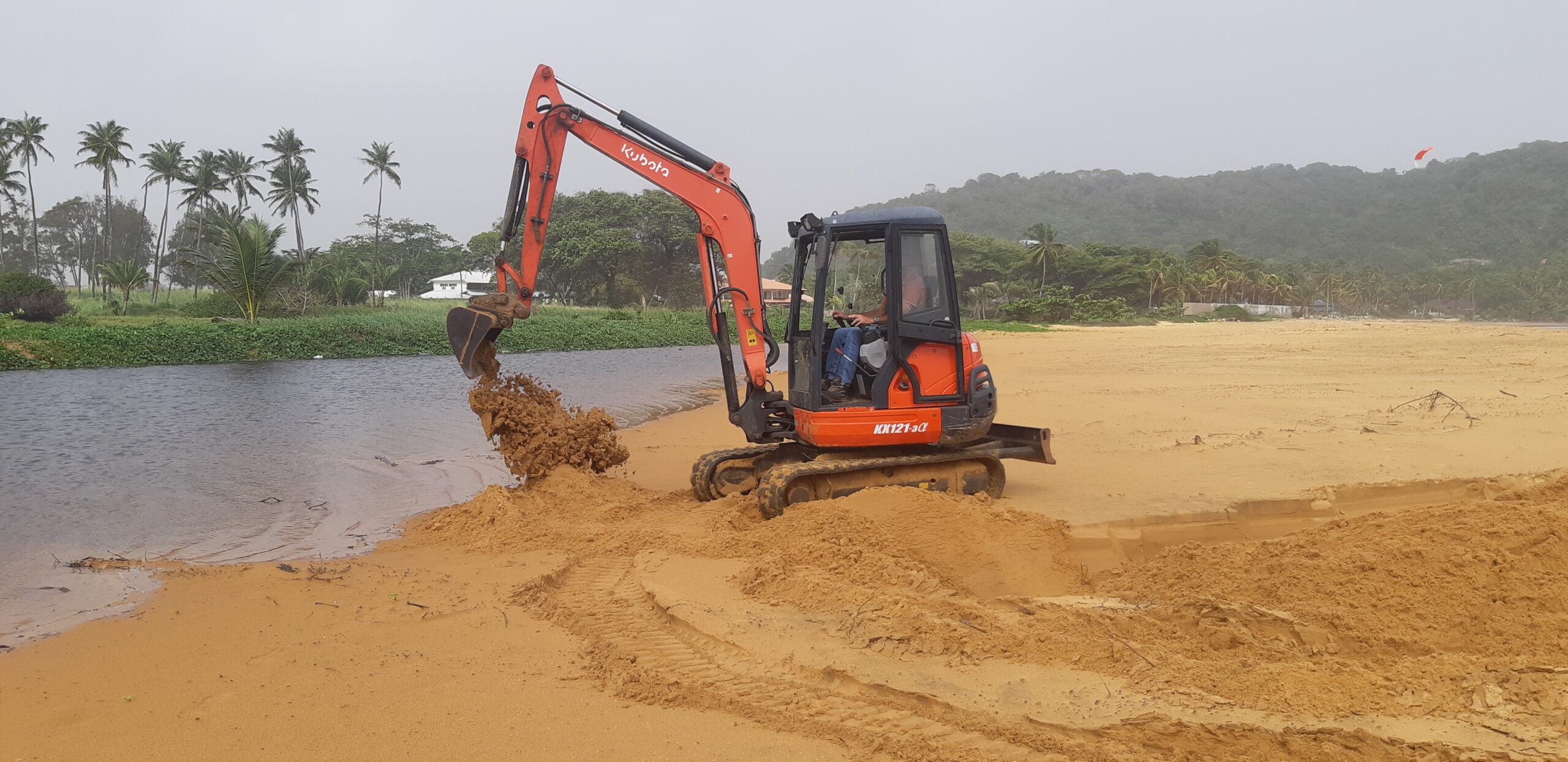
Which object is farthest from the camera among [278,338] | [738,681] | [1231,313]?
[1231,313]

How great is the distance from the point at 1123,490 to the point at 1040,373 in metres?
12.6

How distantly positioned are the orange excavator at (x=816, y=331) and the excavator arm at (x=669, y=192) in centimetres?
1

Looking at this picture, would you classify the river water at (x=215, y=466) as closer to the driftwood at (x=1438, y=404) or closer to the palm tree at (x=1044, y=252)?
the driftwood at (x=1438, y=404)

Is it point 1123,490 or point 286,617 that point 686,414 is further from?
point 286,617

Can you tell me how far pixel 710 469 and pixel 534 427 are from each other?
5.48 feet

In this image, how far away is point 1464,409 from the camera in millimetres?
10617

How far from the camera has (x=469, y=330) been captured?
737 cm

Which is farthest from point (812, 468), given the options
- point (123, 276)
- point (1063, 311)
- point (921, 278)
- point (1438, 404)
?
point (1063, 311)

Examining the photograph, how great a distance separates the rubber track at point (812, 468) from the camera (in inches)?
270

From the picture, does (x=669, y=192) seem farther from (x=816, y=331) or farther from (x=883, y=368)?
(x=883, y=368)

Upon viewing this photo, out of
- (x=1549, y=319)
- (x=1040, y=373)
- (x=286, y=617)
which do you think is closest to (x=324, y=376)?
(x=1040, y=373)

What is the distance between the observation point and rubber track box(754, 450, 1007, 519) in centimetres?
685

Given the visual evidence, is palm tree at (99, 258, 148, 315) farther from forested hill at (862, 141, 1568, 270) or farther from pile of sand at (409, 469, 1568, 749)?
forested hill at (862, 141, 1568, 270)

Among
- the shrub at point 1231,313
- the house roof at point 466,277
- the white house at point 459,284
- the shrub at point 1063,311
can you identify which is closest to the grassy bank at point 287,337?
the shrub at point 1063,311
